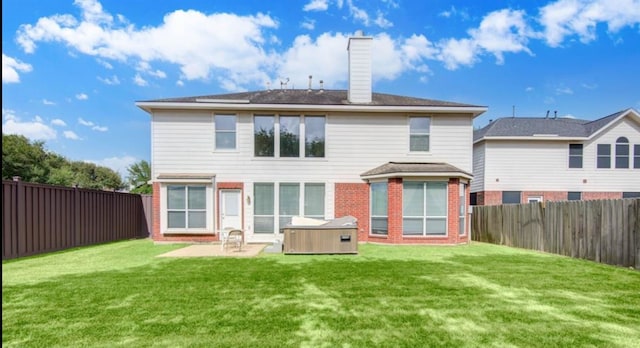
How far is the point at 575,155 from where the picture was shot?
16.3 metres

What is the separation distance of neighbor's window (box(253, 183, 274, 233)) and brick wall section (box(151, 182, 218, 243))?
1.68 m

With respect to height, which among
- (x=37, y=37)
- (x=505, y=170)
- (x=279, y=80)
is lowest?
(x=505, y=170)

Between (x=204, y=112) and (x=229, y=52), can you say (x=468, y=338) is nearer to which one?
(x=204, y=112)

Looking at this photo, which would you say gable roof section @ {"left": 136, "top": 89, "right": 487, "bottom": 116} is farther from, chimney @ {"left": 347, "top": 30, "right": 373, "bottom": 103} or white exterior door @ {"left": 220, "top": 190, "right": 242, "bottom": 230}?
white exterior door @ {"left": 220, "top": 190, "right": 242, "bottom": 230}

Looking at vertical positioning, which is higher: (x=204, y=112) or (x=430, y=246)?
(x=204, y=112)

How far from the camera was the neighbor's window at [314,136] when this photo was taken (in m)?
12.7

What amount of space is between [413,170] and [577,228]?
4.84 m

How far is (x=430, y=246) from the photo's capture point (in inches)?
444

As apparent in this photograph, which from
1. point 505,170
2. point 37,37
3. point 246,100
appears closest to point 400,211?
point 246,100

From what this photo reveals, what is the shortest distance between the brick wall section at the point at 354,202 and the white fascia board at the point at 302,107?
2.96 metres

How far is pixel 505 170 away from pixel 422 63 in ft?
25.1

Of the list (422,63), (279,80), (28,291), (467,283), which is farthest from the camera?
(422,63)

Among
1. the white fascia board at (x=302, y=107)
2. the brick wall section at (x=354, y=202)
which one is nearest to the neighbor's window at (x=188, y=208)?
the white fascia board at (x=302, y=107)

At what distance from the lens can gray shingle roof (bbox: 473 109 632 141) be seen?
1652 centimetres
